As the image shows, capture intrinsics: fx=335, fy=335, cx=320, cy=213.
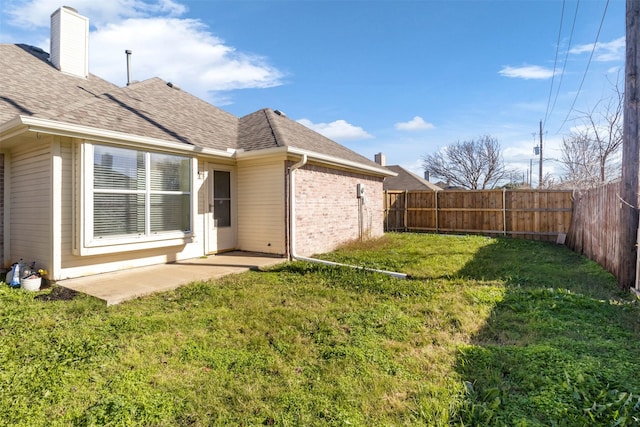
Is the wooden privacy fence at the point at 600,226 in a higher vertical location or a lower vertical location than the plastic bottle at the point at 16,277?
higher

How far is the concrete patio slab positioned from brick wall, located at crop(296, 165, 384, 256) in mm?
1228

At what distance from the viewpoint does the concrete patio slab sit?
16.4 ft

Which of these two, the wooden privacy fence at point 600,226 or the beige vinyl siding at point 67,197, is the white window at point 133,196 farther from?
the wooden privacy fence at point 600,226

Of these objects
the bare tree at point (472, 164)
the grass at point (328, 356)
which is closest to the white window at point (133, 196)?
the grass at point (328, 356)

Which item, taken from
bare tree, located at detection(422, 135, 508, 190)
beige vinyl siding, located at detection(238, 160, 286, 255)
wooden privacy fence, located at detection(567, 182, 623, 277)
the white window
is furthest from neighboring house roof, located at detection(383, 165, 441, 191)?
the white window

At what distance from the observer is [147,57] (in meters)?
12.4

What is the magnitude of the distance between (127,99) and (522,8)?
10.9m

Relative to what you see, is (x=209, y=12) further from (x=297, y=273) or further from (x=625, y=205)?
(x=625, y=205)

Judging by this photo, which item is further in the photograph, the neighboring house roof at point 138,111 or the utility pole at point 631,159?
the neighboring house roof at point 138,111

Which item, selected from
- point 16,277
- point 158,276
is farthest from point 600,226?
point 16,277

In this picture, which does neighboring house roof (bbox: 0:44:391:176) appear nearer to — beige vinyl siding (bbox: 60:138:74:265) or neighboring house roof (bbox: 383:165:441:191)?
beige vinyl siding (bbox: 60:138:74:265)

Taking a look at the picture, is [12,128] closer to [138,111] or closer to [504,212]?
[138,111]

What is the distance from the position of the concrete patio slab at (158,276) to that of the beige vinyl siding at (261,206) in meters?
0.50

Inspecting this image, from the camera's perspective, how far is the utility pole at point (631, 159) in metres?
5.16
